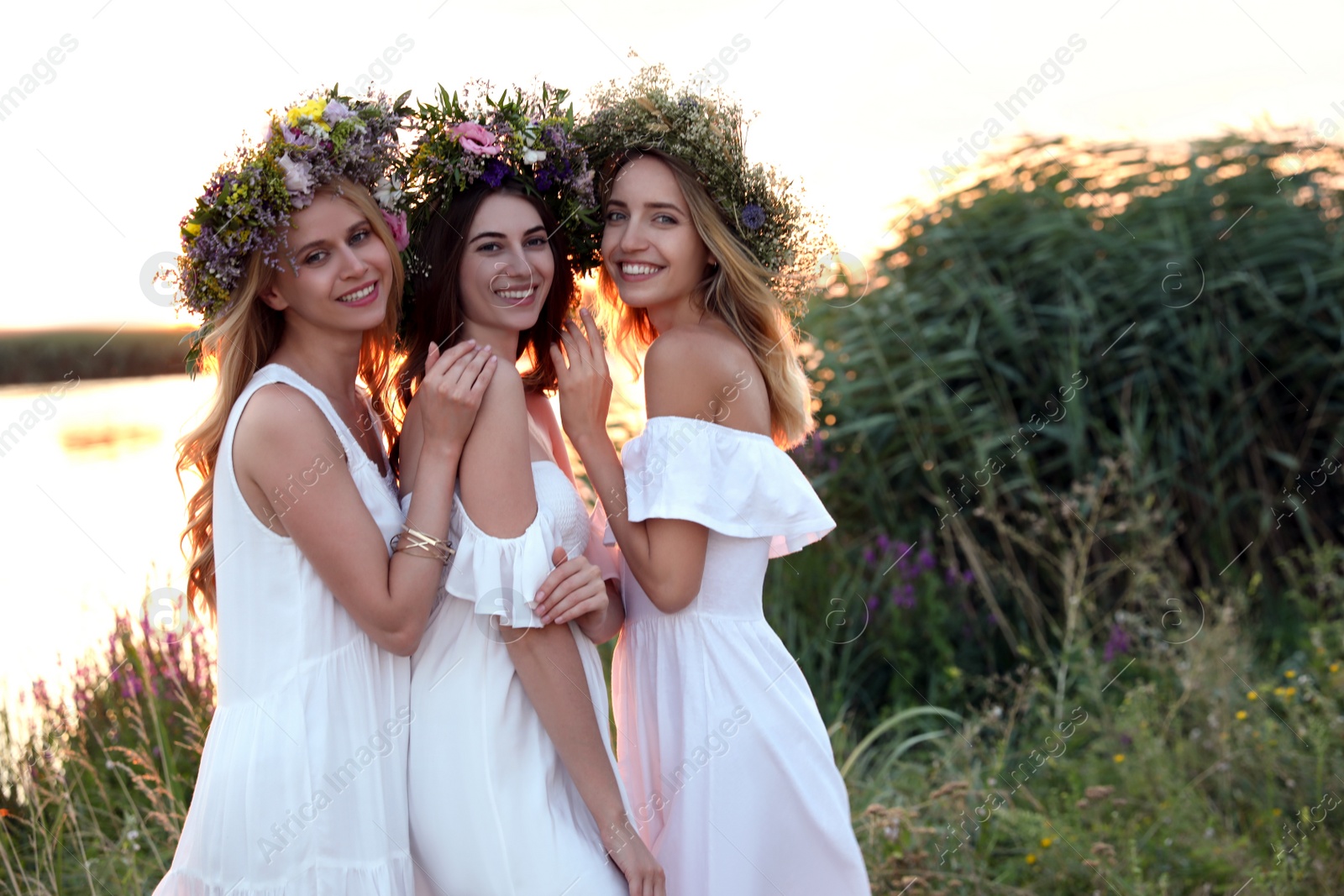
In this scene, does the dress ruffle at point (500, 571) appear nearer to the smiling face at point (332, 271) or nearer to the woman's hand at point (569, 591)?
the woman's hand at point (569, 591)

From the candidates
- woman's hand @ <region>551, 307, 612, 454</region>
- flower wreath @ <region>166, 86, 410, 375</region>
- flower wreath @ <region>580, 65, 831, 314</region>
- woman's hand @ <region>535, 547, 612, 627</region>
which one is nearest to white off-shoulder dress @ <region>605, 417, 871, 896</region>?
woman's hand @ <region>551, 307, 612, 454</region>

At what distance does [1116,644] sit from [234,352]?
3969 millimetres

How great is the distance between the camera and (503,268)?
2420mm

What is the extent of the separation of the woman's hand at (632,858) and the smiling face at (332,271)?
1.19 meters

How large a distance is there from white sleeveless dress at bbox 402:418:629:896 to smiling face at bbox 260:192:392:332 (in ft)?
1.62

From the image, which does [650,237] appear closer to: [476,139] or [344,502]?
[476,139]

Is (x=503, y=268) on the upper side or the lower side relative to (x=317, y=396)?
upper

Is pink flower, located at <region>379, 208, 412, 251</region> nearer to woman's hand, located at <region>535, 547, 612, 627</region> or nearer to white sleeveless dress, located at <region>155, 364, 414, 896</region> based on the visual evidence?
white sleeveless dress, located at <region>155, 364, 414, 896</region>

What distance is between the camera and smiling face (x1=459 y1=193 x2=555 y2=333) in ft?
7.93

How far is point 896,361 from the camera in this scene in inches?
224

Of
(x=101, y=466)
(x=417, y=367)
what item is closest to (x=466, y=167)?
(x=417, y=367)

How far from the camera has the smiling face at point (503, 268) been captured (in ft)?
7.93

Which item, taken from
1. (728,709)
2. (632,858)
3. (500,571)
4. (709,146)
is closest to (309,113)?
(709,146)

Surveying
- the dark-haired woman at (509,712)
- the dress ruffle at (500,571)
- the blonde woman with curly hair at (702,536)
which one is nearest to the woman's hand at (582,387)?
the blonde woman with curly hair at (702,536)
